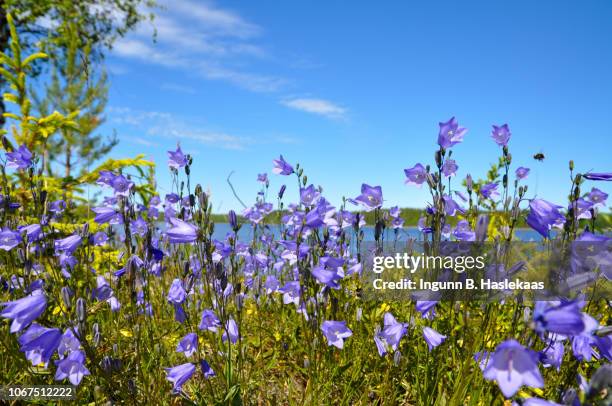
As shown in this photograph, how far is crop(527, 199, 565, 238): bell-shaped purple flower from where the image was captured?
1907mm

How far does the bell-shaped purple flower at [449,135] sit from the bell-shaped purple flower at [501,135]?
22.2 inches

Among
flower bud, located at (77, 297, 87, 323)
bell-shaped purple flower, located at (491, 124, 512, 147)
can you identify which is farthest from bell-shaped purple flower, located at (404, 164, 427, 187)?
flower bud, located at (77, 297, 87, 323)

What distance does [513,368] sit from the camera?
1.24m

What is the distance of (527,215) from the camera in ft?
6.48

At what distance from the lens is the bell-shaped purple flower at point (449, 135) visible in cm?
230

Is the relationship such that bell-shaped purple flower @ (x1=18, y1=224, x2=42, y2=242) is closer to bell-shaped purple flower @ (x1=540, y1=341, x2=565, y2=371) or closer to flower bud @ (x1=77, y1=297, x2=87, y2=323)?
flower bud @ (x1=77, y1=297, x2=87, y2=323)

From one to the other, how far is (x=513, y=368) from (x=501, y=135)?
2032 mm

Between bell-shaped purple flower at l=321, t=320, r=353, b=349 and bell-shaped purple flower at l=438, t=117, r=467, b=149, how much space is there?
113 centimetres

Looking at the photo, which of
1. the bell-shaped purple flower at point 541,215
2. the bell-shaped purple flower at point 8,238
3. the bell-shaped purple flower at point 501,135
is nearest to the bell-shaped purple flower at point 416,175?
the bell-shaped purple flower at point 501,135

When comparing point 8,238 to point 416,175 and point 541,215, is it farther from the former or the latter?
point 541,215

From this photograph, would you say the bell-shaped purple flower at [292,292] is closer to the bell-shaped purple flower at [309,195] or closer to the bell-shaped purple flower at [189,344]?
the bell-shaped purple flower at [309,195]

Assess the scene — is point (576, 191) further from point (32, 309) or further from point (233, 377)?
point (32, 309)

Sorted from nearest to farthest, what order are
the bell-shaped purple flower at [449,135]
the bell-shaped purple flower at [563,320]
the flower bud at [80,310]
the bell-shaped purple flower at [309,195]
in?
the bell-shaped purple flower at [563,320] < the flower bud at [80,310] < the bell-shaped purple flower at [449,135] < the bell-shaped purple flower at [309,195]

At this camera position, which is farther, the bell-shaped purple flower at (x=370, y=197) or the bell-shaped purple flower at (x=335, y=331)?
the bell-shaped purple flower at (x=370, y=197)
